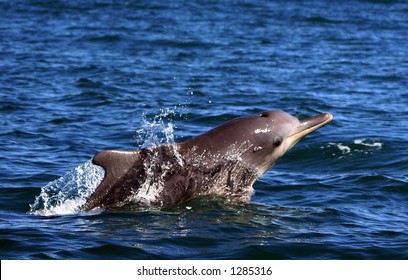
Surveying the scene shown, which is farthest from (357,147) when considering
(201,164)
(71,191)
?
(71,191)

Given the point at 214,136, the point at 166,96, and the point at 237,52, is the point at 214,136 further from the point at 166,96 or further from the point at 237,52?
the point at 237,52

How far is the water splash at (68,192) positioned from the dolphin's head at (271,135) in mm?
2702

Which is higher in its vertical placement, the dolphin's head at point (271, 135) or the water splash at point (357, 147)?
the dolphin's head at point (271, 135)

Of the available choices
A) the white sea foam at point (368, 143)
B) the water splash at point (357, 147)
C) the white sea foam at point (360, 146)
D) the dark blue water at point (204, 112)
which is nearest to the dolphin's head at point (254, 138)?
the dark blue water at point (204, 112)

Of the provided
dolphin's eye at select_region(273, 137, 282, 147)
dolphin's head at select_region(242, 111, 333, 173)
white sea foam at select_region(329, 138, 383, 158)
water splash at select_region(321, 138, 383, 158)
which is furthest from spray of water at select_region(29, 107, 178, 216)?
white sea foam at select_region(329, 138, 383, 158)

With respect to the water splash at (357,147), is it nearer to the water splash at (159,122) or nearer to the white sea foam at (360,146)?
the white sea foam at (360,146)

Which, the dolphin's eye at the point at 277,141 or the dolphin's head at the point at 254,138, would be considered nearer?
the dolphin's head at the point at 254,138

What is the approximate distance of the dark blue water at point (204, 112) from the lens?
1299 centimetres

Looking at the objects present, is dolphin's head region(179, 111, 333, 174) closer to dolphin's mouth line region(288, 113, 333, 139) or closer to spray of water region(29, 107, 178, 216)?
dolphin's mouth line region(288, 113, 333, 139)

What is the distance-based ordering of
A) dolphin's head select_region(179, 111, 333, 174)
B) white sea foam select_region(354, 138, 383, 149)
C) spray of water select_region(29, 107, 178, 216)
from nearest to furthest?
dolphin's head select_region(179, 111, 333, 174), spray of water select_region(29, 107, 178, 216), white sea foam select_region(354, 138, 383, 149)

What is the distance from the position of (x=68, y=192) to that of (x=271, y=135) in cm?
359

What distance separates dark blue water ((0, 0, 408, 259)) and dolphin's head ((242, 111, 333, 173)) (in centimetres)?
80

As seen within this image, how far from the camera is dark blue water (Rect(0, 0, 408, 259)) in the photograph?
42.6 feet

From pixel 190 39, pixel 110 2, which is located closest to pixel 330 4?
pixel 110 2
